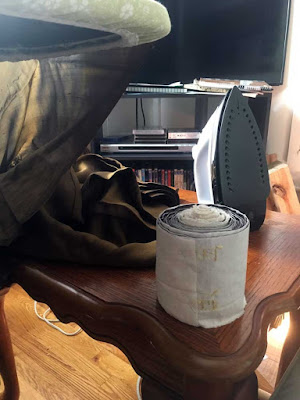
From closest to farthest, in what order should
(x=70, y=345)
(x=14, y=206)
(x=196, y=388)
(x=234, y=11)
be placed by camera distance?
1. (x=196, y=388)
2. (x=14, y=206)
3. (x=70, y=345)
4. (x=234, y=11)

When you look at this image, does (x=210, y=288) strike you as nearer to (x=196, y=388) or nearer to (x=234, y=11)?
(x=196, y=388)

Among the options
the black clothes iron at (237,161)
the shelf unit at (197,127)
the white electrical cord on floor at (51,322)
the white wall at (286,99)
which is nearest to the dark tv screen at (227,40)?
the white wall at (286,99)

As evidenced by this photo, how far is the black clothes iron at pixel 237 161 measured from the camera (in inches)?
22.8

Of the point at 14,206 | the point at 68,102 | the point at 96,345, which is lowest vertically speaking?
the point at 96,345

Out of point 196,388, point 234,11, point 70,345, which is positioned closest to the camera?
point 196,388

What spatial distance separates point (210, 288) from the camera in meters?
0.36

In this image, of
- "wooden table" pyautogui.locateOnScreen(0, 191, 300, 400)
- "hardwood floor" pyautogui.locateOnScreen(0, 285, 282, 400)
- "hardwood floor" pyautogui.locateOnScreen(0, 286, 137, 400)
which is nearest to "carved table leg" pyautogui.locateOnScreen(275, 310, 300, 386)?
"wooden table" pyautogui.locateOnScreen(0, 191, 300, 400)

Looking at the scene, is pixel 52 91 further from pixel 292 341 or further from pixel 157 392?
pixel 292 341

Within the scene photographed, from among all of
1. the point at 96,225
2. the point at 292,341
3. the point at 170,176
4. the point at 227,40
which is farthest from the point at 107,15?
the point at 227,40

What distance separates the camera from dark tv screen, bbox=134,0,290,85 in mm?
1521

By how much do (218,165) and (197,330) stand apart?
0.96 feet

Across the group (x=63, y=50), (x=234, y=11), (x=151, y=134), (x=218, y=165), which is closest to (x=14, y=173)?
(x=63, y=50)

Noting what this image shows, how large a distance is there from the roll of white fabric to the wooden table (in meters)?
0.02

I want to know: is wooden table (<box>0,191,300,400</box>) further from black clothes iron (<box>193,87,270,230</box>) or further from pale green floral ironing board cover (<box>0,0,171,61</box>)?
pale green floral ironing board cover (<box>0,0,171,61</box>)
